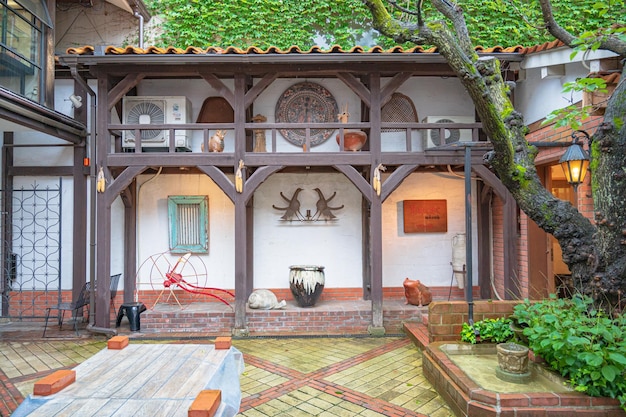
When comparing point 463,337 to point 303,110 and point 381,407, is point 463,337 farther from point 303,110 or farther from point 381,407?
point 303,110

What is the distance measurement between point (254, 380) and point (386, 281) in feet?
12.1

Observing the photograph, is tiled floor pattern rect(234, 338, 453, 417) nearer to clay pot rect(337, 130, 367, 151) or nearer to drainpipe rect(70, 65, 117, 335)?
drainpipe rect(70, 65, 117, 335)

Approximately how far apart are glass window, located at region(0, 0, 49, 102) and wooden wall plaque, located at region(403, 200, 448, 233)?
21.0 feet

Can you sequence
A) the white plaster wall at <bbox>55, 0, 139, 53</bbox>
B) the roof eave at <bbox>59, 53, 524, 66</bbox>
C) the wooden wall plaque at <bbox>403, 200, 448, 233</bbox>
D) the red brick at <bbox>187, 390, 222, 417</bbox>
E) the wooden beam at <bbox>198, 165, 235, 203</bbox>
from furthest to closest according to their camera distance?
the white plaster wall at <bbox>55, 0, 139, 53</bbox> < the wooden wall plaque at <bbox>403, 200, 448, 233</bbox> < the wooden beam at <bbox>198, 165, 235, 203</bbox> < the roof eave at <bbox>59, 53, 524, 66</bbox> < the red brick at <bbox>187, 390, 222, 417</bbox>

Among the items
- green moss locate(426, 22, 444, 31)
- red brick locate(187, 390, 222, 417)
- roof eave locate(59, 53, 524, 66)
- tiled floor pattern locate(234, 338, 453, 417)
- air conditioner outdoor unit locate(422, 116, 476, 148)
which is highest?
roof eave locate(59, 53, 524, 66)

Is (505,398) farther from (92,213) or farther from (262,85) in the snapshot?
(92,213)

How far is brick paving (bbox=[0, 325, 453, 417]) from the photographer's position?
364 cm

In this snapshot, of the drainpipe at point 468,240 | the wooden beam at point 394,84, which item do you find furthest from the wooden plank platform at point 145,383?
the wooden beam at point 394,84

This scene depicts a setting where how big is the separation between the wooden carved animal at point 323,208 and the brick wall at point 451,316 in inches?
123

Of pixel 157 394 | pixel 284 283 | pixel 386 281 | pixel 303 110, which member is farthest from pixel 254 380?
pixel 303 110

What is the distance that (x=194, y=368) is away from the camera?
278 cm

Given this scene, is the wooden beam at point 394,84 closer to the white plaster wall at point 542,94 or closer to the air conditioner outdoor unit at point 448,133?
the air conditioner outdoor unit at point 448,133

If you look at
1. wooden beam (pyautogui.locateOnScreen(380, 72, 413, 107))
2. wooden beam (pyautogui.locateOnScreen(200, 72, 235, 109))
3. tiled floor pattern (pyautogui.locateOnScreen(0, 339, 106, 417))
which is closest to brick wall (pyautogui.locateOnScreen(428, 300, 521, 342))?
wooden beam (pyautogui.locateOnScreen(380, 72, 413, 107))

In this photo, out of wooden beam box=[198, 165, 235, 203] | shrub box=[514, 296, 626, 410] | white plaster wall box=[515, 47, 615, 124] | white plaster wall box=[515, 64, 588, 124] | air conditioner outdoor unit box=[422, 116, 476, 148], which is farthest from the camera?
air conditioner outdoor unit box=[422, 116, 476, 148]
